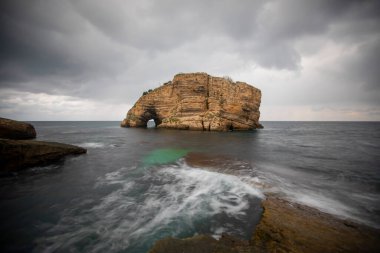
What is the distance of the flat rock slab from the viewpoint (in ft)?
27.6

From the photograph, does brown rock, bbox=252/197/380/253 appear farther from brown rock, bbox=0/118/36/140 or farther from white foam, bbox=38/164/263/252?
brown rock, bbox=0/118/36/140

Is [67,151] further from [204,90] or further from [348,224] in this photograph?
[204,90]

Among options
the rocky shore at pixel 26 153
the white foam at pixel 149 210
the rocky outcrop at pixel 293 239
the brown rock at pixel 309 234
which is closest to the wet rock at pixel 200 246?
the rocky outcrop at pixel 293 239

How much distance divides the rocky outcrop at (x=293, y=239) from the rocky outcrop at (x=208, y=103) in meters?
33.7

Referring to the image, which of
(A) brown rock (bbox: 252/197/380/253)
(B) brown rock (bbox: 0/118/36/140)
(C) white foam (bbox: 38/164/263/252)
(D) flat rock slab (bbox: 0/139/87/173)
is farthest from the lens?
(B) brown rock (bbox: 0/118/36/140)

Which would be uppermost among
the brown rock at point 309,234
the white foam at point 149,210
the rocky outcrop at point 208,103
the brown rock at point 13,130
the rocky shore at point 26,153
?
the rocky outcrop at point 208,103

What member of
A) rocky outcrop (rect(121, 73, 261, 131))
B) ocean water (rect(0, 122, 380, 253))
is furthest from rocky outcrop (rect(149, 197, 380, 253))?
rocky outcrop (rect(121, 73, 261, 131))

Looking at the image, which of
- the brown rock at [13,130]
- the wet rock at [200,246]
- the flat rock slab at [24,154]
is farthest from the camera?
the brown rock at [13,130]

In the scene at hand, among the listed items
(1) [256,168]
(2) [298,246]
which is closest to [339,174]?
(1) [256,168]

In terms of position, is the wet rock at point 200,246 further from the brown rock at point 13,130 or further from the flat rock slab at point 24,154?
the brown rock at point 13,130

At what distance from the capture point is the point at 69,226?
4.48 m

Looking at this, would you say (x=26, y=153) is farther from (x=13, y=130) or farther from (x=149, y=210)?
(x=13, y=130)

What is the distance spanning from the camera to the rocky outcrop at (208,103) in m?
39.1

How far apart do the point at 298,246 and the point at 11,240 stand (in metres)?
6.36
